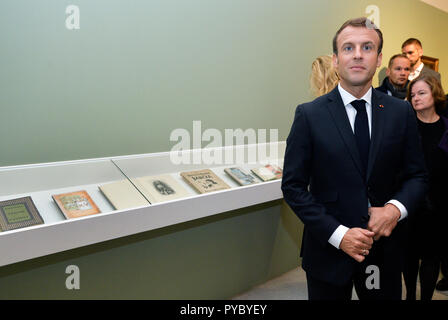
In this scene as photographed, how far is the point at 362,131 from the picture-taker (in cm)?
153

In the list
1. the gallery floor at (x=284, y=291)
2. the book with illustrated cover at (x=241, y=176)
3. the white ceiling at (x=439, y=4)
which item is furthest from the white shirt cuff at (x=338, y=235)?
the white ceiling at (x=439, y=4)

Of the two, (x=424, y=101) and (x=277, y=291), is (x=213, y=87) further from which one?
(x=277, y=291)

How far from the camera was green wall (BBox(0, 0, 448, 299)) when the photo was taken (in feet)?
6.73

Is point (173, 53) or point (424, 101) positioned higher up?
point (173, 53)

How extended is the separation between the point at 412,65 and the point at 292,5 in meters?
2.27

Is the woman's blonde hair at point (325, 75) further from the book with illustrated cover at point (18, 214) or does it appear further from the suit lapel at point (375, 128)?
the book with illustrated cover at point (18, 214)

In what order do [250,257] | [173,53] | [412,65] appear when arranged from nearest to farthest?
[173,53] < [250,257] < [412,65]

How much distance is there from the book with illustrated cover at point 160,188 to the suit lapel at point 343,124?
3.50ft

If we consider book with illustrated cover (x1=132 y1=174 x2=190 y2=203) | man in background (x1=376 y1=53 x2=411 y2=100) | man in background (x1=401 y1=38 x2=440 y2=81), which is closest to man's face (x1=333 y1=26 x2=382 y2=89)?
book with illustrated cover (x1=132 y1=174 x2=190 y2=203)

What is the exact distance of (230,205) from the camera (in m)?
2.25

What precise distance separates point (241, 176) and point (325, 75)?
1.04 metres

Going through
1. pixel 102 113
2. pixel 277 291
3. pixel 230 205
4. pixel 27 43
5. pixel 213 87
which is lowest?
pixel 277 291

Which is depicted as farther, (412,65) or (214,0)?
A: (412,65)
